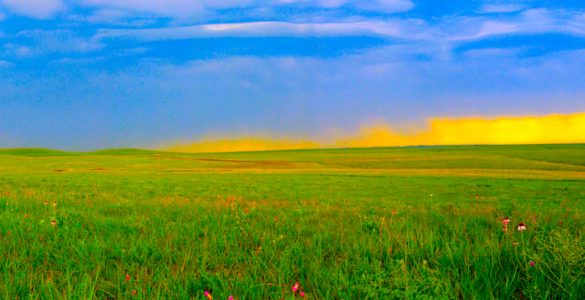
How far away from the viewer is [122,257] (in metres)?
4.46

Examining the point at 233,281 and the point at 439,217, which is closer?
the point at 233,281

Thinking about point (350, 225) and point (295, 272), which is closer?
point (295, 272)

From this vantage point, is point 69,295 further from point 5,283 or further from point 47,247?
point 47,247

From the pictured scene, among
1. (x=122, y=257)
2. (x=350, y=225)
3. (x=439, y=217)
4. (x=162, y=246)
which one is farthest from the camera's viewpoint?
(x=439, y=217)

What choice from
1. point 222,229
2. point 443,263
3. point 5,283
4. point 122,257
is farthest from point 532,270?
point 5,283

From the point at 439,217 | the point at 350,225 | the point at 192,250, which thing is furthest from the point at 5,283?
the point at 439,217

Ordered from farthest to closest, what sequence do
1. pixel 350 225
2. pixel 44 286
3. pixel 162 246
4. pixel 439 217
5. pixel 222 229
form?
Answer: pixel 439 217
pixel 350 225
pixel 222 229
pixel 162 246
pixel 44 286

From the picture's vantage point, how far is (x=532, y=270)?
11.5ft

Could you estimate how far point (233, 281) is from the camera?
11.4 ft

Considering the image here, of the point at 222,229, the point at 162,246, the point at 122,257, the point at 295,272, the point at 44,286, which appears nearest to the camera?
the point at 44,286

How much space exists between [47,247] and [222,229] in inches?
86.9

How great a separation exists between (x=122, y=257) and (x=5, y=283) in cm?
116

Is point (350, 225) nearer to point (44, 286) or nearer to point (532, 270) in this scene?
point (532, 270)

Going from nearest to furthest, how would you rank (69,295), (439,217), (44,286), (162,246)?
(69,295), (44,286), (162,246), (439,217)
